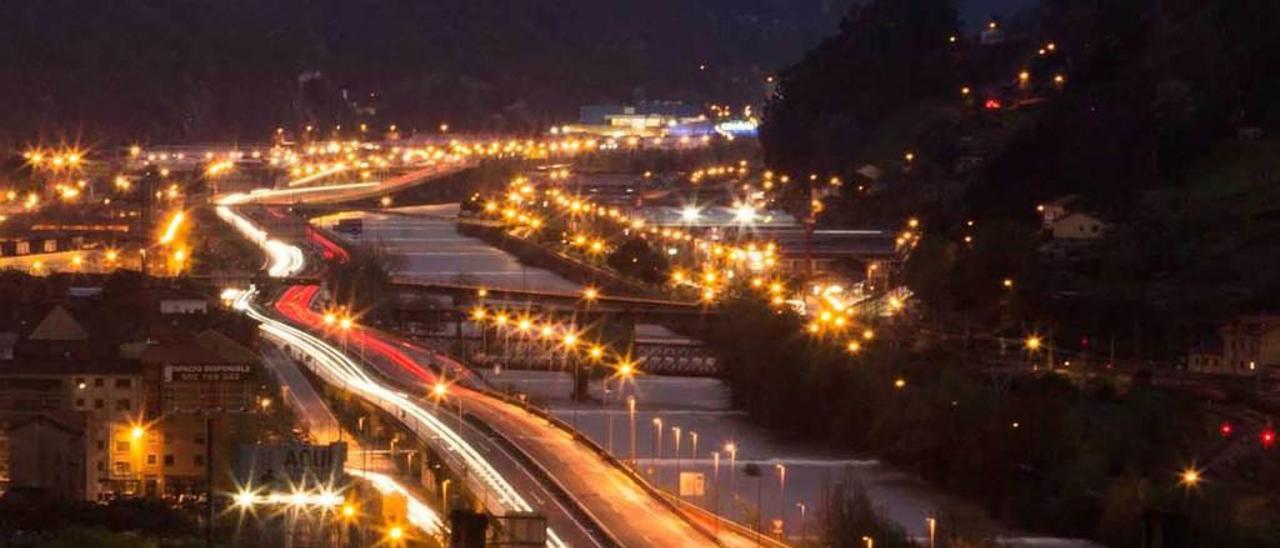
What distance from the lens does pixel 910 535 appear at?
1184 centimetres

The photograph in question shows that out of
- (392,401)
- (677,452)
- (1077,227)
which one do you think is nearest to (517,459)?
(677,452)

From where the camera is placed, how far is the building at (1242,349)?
53.8 feet

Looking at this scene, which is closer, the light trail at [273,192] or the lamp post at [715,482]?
the lamp post at [715,482]

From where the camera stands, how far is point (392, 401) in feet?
53.3

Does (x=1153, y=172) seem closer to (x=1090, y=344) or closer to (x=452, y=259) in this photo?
(x=1090, y=344)

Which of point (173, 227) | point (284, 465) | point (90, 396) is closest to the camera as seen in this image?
point (284, 465)

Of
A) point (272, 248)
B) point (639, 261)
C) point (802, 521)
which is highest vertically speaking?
point (272, 248)

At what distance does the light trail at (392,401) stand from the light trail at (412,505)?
372 mm

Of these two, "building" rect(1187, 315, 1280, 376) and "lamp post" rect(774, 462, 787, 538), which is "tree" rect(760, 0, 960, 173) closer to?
"building" rect(1187, 315, 1280, 376)

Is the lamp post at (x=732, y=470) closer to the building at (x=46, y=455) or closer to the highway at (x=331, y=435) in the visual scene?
the highway at (x=331, y=435)

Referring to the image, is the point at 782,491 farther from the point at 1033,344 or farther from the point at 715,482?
the point at 1033,344

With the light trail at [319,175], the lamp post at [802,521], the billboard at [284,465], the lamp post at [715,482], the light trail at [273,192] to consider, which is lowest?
the lamp post at [802,521]

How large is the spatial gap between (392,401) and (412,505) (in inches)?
171

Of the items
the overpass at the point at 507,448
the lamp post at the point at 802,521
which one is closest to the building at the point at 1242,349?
the overpass at the point at 507,448
